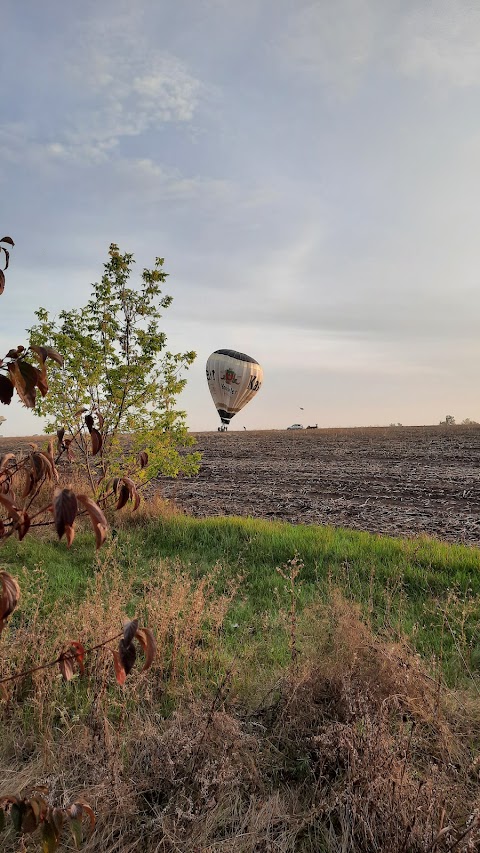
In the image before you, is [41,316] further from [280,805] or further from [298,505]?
[280,805]

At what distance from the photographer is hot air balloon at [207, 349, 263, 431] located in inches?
1249

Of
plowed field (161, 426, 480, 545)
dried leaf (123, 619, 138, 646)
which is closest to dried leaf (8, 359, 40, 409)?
dried leaf (123, 619, 138, 646)

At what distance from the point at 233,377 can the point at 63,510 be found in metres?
30.6

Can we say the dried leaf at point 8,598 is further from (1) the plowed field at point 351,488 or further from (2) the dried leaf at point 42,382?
(1) the plowed field at point 351,488

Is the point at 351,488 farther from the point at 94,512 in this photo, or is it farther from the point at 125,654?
Answer: the point at 94,512

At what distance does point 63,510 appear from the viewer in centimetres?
139

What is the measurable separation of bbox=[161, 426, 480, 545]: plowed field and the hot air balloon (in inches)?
249

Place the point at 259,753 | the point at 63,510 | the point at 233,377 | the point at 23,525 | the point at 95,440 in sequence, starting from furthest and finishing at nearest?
the point at 233,377
the point at 259,753
the point at 95,440
the point at 23,525
the point at 63,510

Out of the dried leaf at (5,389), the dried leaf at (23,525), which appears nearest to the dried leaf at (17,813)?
the dried leaf at (23,525)

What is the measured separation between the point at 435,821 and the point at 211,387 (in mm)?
32142

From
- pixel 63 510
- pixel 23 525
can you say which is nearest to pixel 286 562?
pixel 23 525

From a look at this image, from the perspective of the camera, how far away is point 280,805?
2945 millimetres

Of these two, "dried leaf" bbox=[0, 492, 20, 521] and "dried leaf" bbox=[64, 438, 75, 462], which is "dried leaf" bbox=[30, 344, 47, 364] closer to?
"dried leaf" bbox=[0, 492, 20, 521]

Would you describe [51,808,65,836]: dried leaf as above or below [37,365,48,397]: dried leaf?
below
